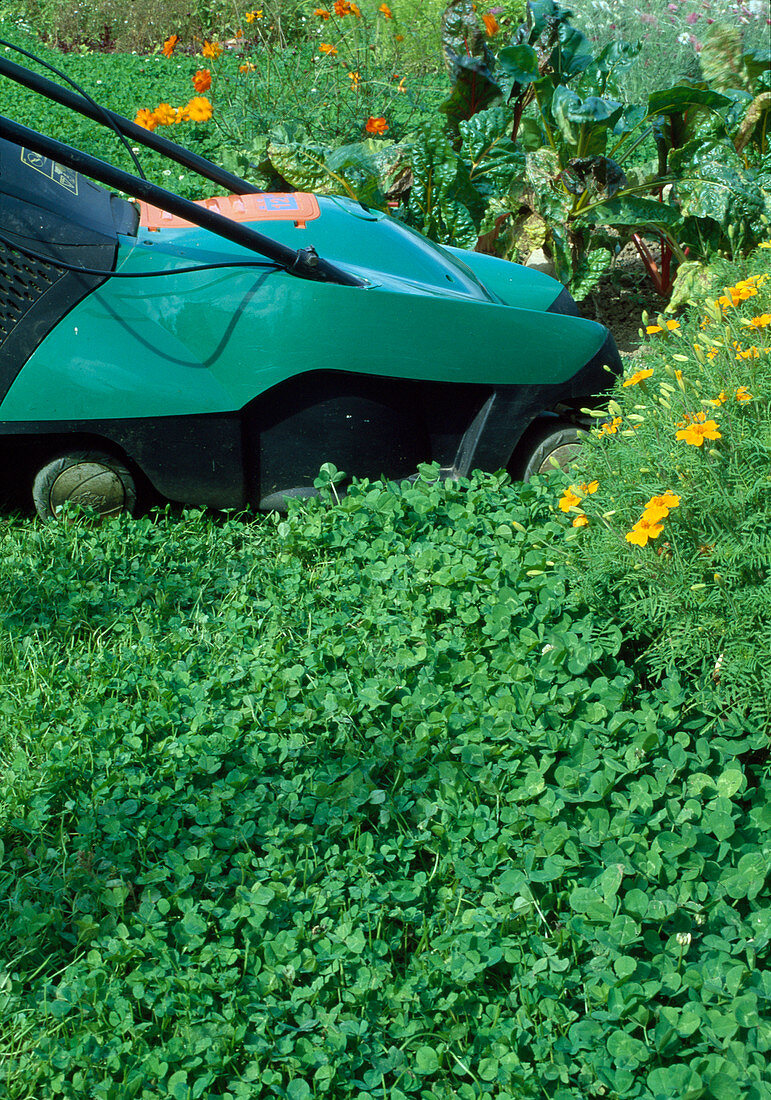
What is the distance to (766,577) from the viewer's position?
1938 mm

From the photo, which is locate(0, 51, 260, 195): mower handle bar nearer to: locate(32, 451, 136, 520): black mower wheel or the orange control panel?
the orange control panel

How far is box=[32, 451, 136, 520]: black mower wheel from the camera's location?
2.77 meters

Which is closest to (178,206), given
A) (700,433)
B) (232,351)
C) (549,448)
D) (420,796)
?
(232,351)

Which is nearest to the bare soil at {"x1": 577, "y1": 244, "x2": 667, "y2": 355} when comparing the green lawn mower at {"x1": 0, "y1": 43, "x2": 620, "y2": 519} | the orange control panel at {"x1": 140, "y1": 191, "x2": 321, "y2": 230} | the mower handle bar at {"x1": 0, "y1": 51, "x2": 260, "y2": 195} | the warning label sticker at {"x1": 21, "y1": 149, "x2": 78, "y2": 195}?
the green lawn mower at {"x1": 0, "y1": 43, "x2": 620, "y2": 519}

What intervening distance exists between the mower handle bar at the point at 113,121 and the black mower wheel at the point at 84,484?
0.90 m

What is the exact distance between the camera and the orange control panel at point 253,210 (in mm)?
3002

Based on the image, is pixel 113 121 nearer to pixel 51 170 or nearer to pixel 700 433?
pixel 51 170

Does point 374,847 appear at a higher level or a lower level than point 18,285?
lower

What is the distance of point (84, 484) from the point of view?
279cm

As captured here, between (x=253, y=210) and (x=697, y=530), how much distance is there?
6.02 ft

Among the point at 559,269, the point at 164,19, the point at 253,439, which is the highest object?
the point at 164,19

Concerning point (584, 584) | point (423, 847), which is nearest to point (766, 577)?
point (584, 584)

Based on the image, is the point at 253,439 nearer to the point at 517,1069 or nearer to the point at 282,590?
the point at 282,590

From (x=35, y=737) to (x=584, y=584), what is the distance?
125cm
